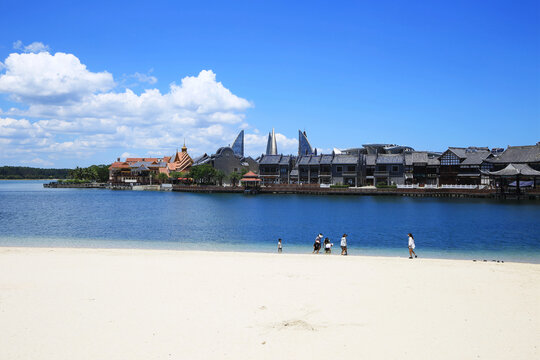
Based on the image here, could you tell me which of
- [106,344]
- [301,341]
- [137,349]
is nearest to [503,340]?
[301,341]

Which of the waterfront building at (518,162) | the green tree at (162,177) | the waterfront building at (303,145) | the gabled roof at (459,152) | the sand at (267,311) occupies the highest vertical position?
the waterfront building at (303,145)

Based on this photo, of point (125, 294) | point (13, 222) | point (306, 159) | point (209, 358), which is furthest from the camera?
point (306, 159)

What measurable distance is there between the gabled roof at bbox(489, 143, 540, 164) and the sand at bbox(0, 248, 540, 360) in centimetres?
7062

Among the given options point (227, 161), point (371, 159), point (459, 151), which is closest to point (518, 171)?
point (459, 151)

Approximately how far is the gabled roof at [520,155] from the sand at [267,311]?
232 ft

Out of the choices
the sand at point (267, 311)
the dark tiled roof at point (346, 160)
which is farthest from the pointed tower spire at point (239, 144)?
the sand at point (267, 311)

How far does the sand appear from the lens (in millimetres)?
8117

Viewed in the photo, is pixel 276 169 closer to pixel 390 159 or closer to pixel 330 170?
pixel 330 170

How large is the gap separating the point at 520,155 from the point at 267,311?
276 feet

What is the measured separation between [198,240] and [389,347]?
20847 mm

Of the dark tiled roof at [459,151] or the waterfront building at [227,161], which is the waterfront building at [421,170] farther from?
the waterfront building at [227,161]

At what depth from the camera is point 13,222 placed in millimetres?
37188

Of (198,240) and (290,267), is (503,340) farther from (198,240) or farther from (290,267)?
(198,240)

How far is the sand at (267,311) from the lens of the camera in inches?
320
